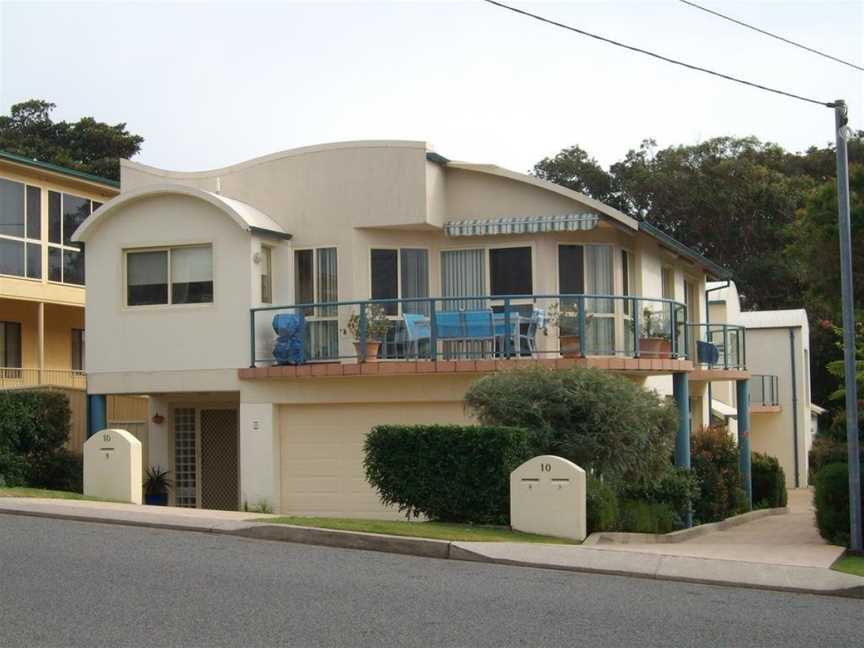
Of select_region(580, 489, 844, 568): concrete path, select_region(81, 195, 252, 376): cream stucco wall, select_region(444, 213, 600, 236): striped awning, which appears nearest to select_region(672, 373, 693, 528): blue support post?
select_region(580, 489, 844, 568): concrete path

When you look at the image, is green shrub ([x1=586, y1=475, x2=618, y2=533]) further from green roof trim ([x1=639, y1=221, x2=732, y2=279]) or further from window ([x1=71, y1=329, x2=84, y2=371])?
window ([x1=71, y1=329, x2=84, y2=371])

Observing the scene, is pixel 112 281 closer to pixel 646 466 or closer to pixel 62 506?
pixel 62 506

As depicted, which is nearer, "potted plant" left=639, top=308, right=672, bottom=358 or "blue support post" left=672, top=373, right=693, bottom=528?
"potted plant" left=639, top=308, right=672, bottom=358

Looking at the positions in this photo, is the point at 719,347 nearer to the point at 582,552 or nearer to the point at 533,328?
the point at 533,328

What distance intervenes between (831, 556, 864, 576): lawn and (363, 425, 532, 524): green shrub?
13.8 ft

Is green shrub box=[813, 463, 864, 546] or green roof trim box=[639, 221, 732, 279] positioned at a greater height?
green roof trim box=[639, 221, 732, 279]

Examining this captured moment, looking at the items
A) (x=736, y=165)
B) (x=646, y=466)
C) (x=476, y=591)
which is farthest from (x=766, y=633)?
(x=736, y=165)

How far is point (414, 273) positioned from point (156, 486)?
250 inches

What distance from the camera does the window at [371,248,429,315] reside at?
23.2 metres

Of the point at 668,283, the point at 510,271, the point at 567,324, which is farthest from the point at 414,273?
the point at 668,283

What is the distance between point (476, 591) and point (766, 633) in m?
2.74

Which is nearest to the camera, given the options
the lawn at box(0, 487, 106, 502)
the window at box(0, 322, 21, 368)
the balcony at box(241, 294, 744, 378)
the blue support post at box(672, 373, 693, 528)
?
the lawn at box(0, 487, 106, 502)

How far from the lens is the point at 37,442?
2166cm

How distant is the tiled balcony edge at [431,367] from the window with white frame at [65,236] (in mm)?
9751
